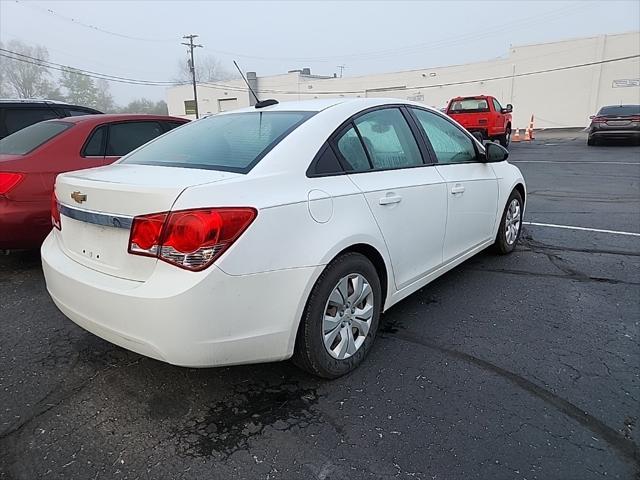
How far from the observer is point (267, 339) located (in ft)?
7.39

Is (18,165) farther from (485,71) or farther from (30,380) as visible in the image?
(485,71)

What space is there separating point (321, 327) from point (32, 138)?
12.4 feet

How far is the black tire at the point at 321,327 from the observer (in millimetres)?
2406

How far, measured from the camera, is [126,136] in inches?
199

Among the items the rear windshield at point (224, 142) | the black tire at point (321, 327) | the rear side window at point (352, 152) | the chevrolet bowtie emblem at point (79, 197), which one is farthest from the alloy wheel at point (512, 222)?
the chevrolet bowtie emblem at point (79, 197)

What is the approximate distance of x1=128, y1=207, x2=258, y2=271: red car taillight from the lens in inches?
79.7

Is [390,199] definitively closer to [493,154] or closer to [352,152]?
[352,152]

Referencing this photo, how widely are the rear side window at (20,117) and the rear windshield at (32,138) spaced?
1.75 meters

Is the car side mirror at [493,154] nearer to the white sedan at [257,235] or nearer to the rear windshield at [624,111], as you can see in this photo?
the white sedan at [257,235]

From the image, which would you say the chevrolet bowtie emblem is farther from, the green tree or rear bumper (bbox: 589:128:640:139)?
the green tree

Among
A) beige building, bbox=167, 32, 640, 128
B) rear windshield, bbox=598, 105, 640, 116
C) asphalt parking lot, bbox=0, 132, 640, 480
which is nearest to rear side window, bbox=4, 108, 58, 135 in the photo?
asphalt parking lot, bbox=0, 132, 640, 480

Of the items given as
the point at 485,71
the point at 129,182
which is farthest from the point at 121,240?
the point at 485,71

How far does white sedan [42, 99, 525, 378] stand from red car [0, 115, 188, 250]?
63.7 inches

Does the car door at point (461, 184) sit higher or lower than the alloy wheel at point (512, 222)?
higher
